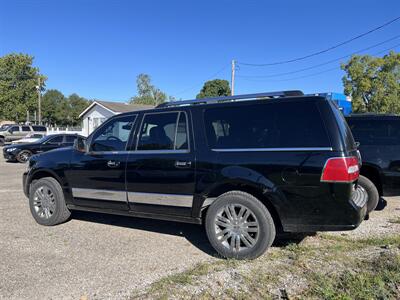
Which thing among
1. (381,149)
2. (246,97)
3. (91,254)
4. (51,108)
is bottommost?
(91,254)

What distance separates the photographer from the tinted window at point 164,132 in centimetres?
500

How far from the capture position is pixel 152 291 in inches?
143

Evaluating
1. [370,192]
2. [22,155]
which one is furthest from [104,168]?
[22,155]

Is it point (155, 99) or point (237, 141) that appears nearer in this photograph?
point (237, 141)

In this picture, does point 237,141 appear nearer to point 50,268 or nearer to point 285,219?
point 285,219

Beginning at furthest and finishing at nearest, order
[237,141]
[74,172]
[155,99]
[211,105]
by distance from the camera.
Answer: [155,99], [74,172], [211,105], [237,141]

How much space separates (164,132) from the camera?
17.0ft

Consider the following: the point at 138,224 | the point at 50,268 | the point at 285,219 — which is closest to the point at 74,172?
the point at 138,224

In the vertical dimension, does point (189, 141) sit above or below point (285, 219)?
above

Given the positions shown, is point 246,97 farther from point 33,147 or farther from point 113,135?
point 33,147

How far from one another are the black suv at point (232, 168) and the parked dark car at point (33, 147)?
1244cm

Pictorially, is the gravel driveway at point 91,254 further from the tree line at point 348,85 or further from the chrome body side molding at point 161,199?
the tree line at point 348,85

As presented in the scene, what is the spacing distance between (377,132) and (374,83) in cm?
4579

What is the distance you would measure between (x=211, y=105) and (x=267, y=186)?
131 centimetres
